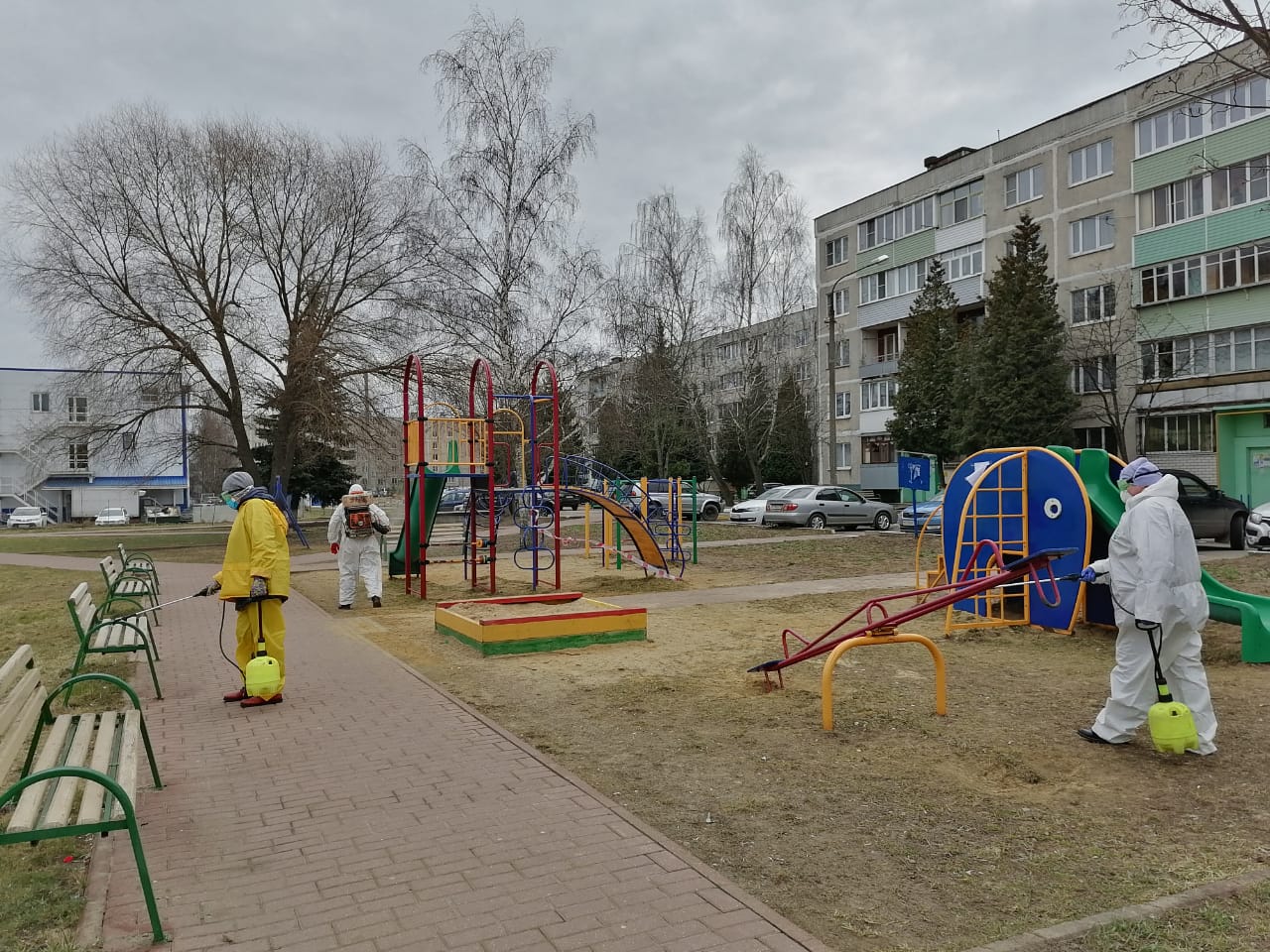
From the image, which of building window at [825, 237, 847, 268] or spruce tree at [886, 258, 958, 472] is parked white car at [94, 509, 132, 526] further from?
spruce tree at [886, 258, 958, 472]

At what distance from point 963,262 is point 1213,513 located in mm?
25323

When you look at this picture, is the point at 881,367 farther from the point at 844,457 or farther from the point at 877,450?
the point at 844,457

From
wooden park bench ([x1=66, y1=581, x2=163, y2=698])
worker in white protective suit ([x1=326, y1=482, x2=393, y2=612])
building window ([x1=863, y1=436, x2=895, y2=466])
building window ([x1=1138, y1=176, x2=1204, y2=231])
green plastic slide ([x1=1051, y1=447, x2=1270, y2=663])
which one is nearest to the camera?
wooden park bench ([x1=66, y1=581, x2=163, y2=698])

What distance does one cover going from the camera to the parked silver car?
29.8 meters

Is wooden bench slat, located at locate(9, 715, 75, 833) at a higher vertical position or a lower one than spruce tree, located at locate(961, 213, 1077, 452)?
lower

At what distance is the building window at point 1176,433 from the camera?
32500mm

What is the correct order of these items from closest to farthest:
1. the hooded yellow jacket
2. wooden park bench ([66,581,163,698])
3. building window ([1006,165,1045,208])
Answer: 1. the hooded yellow jacket
2. wooden park bench ([66,581,163,698])
3. building window ([1006,165,1045,208])

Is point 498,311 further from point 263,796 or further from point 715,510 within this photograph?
point 263,796

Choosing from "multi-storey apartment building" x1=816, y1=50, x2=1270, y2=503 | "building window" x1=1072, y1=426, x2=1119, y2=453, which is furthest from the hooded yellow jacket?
"building window" x1=1072, y1=426, x2=1119, y2=453

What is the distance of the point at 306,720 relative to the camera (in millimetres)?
6738

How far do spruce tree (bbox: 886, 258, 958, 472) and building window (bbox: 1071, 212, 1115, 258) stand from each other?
5998 millimetres

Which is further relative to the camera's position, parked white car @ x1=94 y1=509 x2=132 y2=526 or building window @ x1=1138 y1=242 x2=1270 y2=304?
parked white car @ x1=94 y1=509 x2=132 y2=526

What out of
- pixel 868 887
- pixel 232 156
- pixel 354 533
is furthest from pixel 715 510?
pixel 868 887

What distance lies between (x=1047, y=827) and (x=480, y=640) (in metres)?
6.10
